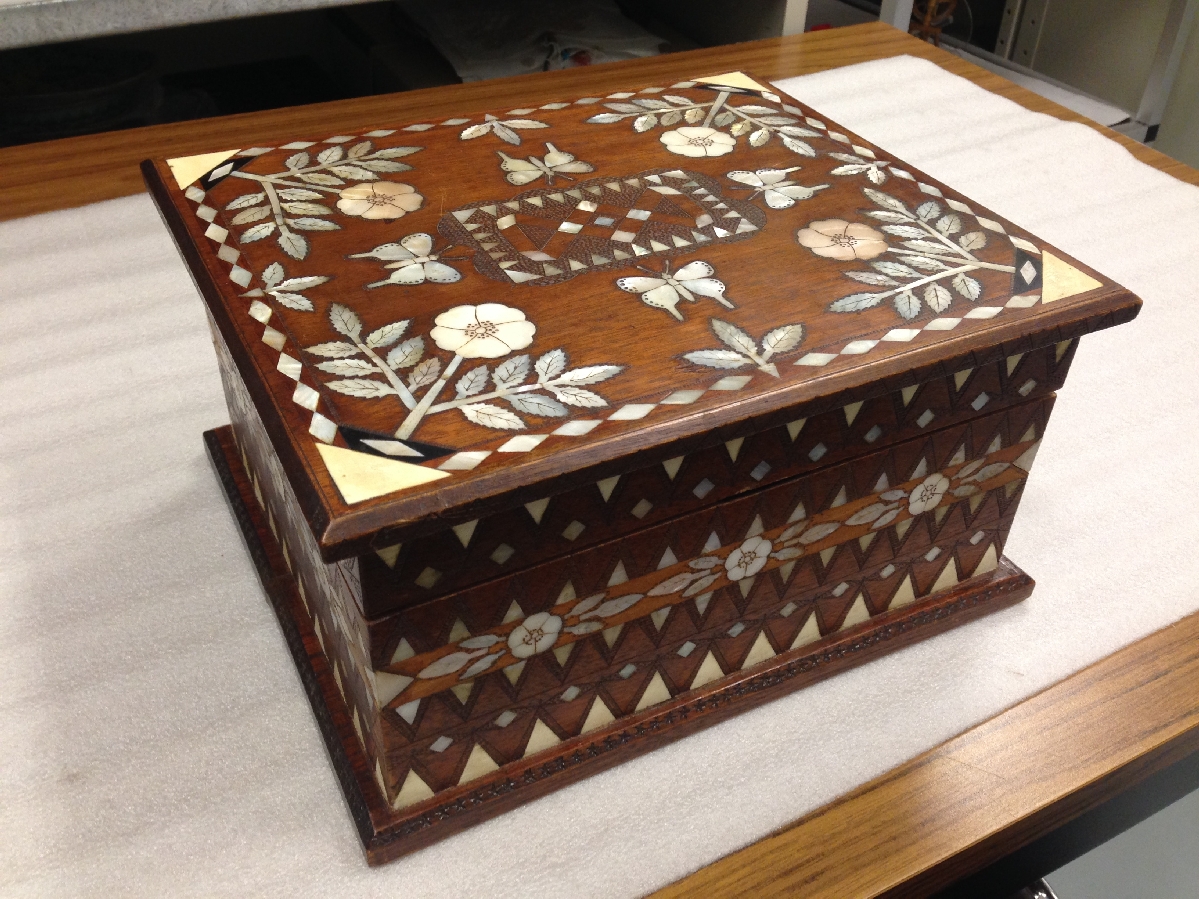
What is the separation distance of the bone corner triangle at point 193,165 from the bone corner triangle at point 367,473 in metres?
0.39

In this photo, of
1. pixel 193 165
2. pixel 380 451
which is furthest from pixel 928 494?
pixel 193 165

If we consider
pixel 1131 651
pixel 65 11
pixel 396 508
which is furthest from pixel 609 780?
pixel 65 11

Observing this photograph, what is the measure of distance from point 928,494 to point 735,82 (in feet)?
1.61

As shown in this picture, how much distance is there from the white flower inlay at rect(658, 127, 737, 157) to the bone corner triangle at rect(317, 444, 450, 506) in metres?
0.47

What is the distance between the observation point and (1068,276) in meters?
0.80

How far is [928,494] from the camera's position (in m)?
0.84

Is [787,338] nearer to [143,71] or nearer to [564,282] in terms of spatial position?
[564,282]

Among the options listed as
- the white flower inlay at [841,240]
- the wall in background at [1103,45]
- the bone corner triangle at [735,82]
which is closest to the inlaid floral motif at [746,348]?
the white flower inlay at [841,240]

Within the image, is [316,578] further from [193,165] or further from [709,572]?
[193,165]

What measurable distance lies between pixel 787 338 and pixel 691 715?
297 mm

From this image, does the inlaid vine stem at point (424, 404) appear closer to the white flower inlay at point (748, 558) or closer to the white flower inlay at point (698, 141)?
the white flower inlay at point (748, 558)

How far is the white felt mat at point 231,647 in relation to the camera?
30.0 inches

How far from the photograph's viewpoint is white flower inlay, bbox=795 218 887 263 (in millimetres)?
816

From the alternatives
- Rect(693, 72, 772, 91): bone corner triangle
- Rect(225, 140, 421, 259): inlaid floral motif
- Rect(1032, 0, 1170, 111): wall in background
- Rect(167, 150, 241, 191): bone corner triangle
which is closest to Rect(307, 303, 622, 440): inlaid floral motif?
Rect(225, 140, 421, 259): inlaid floral motif
